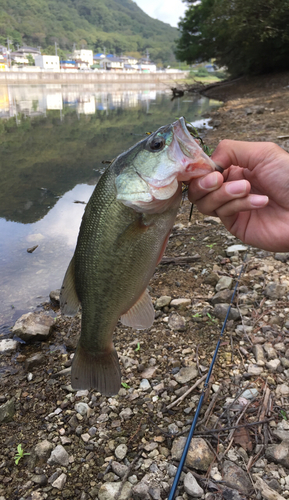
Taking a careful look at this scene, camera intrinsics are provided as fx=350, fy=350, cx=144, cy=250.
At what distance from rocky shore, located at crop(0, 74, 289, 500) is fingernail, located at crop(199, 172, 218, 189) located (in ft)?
5.95

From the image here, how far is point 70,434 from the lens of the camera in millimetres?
2881

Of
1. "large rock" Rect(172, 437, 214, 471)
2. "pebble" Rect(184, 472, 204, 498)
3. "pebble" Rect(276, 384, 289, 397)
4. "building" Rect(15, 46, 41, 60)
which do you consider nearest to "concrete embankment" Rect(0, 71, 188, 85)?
"building" Rect(15, 46, 41, 60)

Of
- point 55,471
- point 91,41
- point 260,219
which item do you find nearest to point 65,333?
point 55,471

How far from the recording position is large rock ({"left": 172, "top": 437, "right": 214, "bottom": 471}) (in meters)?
2.43

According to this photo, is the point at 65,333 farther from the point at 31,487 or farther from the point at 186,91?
the point at 186,91

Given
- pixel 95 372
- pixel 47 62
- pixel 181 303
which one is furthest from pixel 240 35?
pixel 47 62

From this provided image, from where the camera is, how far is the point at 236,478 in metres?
2.32

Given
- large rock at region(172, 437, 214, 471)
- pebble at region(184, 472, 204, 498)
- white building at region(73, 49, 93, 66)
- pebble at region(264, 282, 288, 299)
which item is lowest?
pebble at region(184, 472, 204, 498)

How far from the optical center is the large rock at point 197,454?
7.98 feet

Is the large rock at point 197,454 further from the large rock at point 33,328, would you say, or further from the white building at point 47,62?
the white building at point 47,62

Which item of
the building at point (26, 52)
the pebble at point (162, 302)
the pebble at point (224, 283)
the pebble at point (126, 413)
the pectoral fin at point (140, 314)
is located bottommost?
the pebble at point (126, 413)

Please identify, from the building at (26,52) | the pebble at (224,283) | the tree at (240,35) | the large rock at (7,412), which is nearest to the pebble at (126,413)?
the large rock at (7,412)

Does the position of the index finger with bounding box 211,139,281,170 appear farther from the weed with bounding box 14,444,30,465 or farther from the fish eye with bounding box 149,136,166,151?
the weed with bounding box 14,444,30,465

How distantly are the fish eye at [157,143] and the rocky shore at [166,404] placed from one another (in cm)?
209
